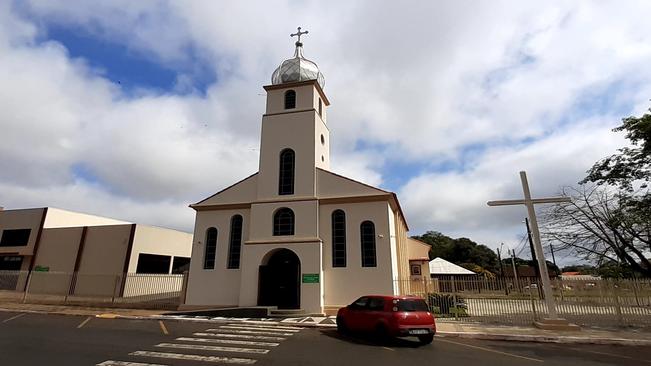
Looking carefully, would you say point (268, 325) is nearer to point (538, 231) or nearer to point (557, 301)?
point (538, 231)

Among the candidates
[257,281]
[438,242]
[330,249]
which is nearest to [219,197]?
[257,281]

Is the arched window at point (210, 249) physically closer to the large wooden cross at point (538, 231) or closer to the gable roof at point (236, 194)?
the gable roof at point (236, 194)

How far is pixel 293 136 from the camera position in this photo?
2105 centimetres

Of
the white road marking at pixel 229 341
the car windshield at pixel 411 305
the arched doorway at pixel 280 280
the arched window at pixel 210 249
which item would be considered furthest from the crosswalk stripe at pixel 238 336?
the arched window at pixel 210 249

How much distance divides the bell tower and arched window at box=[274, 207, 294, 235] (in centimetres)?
82

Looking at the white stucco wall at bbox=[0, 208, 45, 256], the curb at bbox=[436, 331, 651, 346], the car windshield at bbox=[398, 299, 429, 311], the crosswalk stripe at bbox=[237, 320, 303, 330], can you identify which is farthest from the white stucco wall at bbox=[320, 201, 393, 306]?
the white stucco wall at bbox=[0, 208, 45, 256]

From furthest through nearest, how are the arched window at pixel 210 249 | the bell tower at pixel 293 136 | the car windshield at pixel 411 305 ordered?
the bell tower at pixel 293 136, the arched window at pixel 210 249, the car windshield at pixel 411 305

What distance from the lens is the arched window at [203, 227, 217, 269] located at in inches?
773

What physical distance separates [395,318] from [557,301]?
32.3 feet

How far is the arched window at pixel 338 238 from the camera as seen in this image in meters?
18.2

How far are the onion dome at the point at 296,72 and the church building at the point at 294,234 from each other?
1.55 meters

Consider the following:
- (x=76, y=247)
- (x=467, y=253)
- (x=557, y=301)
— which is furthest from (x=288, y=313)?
(x=467, y=253)

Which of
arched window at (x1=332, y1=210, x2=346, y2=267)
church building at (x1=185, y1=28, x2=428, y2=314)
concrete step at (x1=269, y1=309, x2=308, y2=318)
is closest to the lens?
concrete step at (x1=269, y1=309, x2=308, y2=318)

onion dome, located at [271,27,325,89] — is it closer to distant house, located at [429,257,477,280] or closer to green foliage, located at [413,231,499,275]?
distant house, located at [429,257,477,280]
